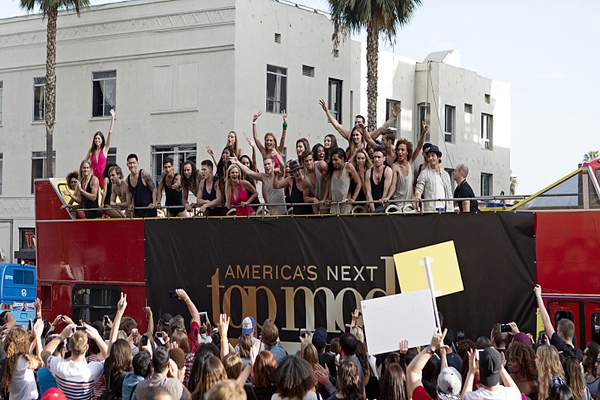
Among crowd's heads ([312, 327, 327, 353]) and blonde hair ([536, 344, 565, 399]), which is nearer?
blonde hair ([536, 344, 565, 399])

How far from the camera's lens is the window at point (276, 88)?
3089 centimetres

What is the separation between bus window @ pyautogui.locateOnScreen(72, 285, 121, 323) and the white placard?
7.07 m

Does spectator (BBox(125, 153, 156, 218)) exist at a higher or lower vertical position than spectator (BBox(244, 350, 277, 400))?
higher

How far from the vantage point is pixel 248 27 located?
30.0 meters

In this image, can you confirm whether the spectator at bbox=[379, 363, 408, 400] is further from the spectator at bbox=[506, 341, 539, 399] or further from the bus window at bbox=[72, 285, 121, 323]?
the bus window at bbox=[72, 285, 121, 323]

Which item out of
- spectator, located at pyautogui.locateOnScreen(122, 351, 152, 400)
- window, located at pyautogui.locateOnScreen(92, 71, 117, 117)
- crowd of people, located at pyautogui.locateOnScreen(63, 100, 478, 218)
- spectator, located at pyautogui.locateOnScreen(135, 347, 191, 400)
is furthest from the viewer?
window, located at pyautogui.locateOnScreen(92, 71, 117, 117)

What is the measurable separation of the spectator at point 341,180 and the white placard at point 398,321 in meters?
3.48

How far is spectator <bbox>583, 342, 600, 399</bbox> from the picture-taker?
8.32 metres

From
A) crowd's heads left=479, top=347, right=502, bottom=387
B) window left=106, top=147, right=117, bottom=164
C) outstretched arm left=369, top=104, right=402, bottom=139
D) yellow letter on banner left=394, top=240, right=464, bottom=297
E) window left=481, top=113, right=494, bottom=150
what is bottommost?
crowd's heads left=479, top=347, right=502, bottom=387

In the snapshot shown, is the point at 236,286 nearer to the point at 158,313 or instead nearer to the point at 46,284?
the point at 158,313

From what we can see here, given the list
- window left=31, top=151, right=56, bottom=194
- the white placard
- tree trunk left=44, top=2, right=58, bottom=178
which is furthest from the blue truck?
the white placard

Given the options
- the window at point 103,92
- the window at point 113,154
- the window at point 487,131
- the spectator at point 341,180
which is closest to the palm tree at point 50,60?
the window at point 103,92

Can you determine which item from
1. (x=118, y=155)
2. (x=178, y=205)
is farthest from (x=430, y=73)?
(x=178, y=205)

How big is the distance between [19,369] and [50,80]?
24.8 metres
